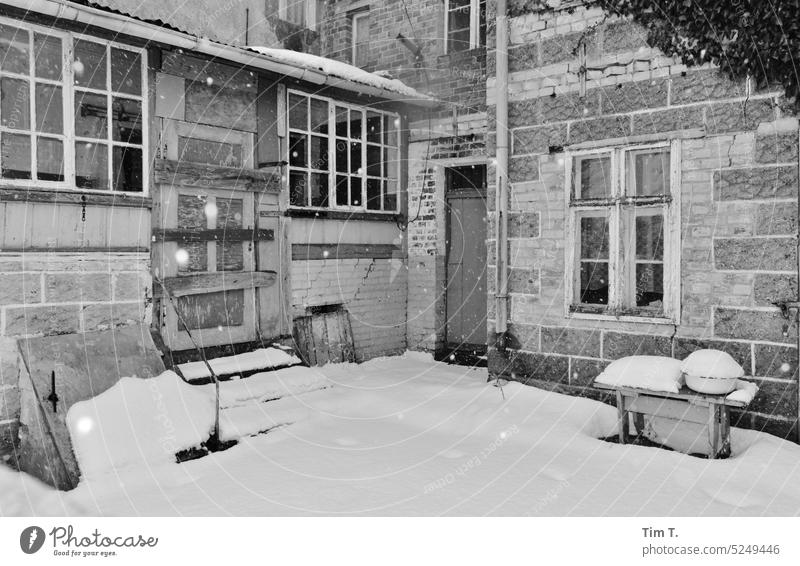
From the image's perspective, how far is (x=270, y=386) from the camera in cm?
633

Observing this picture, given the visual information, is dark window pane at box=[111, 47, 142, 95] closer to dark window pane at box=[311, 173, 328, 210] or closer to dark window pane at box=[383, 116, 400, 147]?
dark window pane at box=[311, 173, 328, 210]

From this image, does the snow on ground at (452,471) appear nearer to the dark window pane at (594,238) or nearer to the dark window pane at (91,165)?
the dark window pane at (594,238)

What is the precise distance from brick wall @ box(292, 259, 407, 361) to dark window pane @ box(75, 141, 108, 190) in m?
2.48

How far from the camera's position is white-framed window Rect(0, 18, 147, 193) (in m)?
5.46

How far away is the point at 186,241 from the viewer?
6656 mm

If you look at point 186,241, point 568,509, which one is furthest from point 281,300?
point 568,509

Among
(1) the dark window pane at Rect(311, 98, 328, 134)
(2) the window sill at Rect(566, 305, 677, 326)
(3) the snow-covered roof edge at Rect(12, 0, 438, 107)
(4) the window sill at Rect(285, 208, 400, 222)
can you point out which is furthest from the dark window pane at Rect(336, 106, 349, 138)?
(2) the window sill at Rect(566, 305, 677, 326)

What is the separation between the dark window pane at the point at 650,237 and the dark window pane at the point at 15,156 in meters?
5.73

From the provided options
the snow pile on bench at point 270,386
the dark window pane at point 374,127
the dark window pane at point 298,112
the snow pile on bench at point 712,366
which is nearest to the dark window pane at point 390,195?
the dark window pane at point 374,127

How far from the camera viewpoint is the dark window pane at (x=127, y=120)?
6.12m

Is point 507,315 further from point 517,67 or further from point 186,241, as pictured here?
point 186,241

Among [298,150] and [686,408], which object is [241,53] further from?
[686,408]

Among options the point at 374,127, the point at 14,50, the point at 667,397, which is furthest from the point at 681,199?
the point at 14,50

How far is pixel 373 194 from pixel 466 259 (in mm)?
1640
